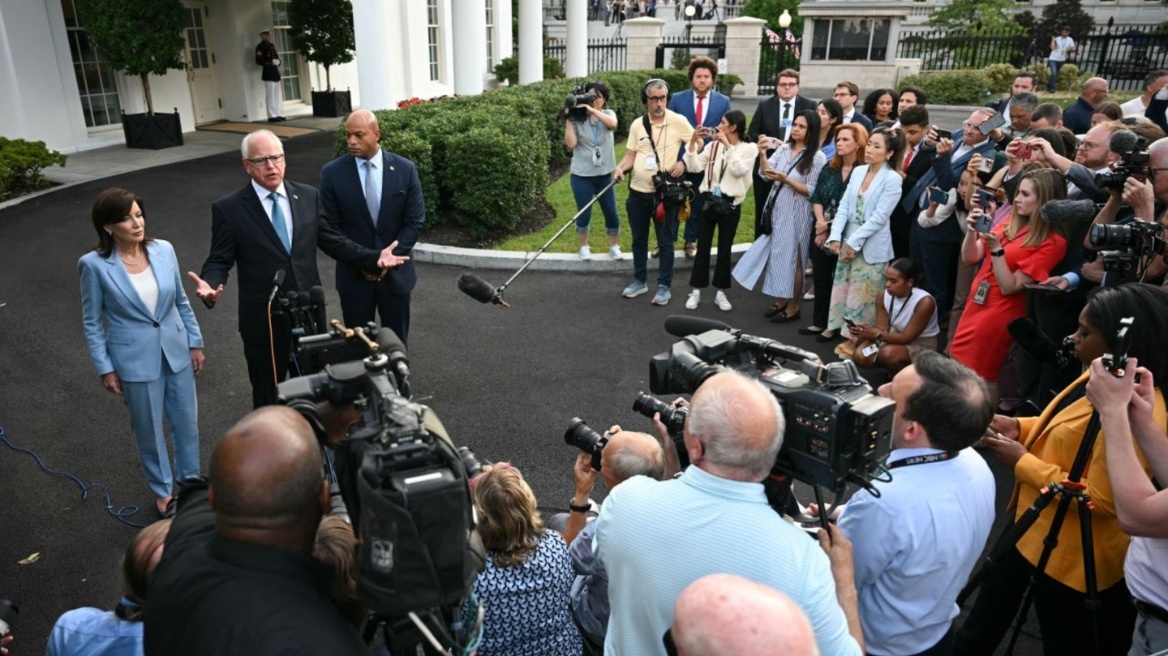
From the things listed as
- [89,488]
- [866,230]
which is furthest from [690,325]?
[89,488]

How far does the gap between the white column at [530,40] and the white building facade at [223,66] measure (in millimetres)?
1129

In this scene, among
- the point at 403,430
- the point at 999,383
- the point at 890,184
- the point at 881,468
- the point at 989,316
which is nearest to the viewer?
the point at 403,430

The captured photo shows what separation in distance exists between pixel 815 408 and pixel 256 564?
1.58m

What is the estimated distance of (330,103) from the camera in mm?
20375

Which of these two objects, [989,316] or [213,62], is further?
[213,62]

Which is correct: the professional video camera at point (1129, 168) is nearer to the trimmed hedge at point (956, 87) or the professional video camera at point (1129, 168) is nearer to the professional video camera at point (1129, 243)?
the professional video camera at point (1129, 243)

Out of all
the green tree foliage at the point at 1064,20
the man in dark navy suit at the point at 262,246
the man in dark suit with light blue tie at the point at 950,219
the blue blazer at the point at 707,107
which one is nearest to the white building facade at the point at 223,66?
the blue blazer at the point at 707,107

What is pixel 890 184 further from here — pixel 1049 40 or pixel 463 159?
pixel 1049 40

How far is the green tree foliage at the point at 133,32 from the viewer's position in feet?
44.7

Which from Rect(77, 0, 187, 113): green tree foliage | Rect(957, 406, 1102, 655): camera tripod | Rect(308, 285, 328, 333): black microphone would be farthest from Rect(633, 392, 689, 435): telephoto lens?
Rect(77, 0, 187, 113): green tree foliage

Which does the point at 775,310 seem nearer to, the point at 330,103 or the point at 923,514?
the point at 923,514

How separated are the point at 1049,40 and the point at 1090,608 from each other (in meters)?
27.8

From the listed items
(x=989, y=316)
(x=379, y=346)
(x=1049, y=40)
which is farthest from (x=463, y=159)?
(x=1049, y=40)

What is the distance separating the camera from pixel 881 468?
2420 millimetres
